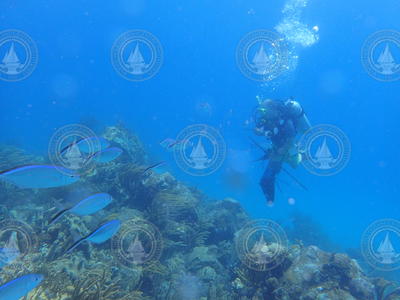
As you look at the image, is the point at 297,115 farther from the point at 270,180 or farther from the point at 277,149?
the point at 270,180

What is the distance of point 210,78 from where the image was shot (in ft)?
423

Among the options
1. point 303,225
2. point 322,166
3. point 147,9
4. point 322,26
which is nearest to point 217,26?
point 147,9

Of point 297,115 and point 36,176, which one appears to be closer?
point 36,176

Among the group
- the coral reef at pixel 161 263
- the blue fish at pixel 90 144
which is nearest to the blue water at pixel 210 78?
the coral reef at pixel 161 263

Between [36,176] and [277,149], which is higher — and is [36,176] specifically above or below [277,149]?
below

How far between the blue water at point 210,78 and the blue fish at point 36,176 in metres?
58.6

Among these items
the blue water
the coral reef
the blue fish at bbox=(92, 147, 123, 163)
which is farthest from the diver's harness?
the blue water

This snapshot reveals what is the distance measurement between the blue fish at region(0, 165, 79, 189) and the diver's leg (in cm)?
490

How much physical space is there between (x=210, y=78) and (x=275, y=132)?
12598 centimetres

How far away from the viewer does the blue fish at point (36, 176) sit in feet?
9.55

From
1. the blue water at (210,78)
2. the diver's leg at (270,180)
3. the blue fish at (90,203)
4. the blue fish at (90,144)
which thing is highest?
the blue water at (210,78)

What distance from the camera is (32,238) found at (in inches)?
233

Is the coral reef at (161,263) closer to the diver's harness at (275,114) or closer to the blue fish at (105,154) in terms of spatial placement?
the blue fish at (105,154)

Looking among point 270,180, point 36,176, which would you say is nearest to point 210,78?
point 270,180
